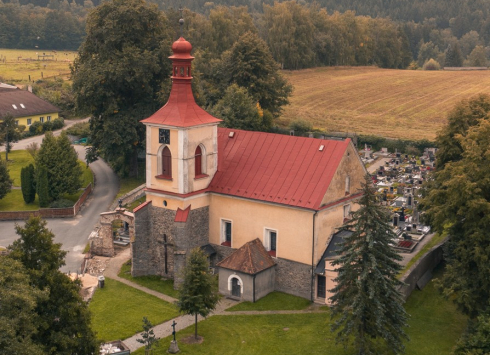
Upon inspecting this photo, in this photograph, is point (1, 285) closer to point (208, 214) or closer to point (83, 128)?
point (208, 214)

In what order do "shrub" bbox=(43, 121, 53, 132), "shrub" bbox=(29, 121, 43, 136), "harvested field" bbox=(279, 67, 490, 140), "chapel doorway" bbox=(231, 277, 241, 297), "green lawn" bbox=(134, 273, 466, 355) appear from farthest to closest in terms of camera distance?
1. "harvested field" bbox=(279, 67, 490, 140)
2. "shrub" bbox=(43, 121, 53, 132)
3. "shrub" bbox=(29, 121, 43, 136)
4. "chapel doorway" bbox=(231, 277, 241, 297)
5. "green lawn" bbox=(134, 273, 466, 355)

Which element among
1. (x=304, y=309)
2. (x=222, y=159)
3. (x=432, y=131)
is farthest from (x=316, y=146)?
(x=432, y=131)

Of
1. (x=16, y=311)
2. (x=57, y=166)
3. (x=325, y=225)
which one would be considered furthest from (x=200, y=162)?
(x=57, y=166)

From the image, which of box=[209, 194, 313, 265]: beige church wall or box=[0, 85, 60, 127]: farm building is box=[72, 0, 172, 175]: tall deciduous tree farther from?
box=[0, 85, 60, 127]: farm building

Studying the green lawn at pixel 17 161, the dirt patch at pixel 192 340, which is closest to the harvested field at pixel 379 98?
the green lawn at pixel 17 161

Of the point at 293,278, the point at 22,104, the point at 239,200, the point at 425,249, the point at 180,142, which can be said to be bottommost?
the point at 293,278

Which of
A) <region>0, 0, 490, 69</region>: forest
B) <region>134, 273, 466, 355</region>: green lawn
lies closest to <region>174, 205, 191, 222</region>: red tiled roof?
<region>134, 273, 466, 355</region>: green lawn

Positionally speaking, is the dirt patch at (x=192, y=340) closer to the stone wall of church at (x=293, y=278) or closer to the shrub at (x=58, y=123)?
the stone wall of church at (x=293, y=278)

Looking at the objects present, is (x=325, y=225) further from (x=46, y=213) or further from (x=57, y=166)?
(x=57, y=166)
